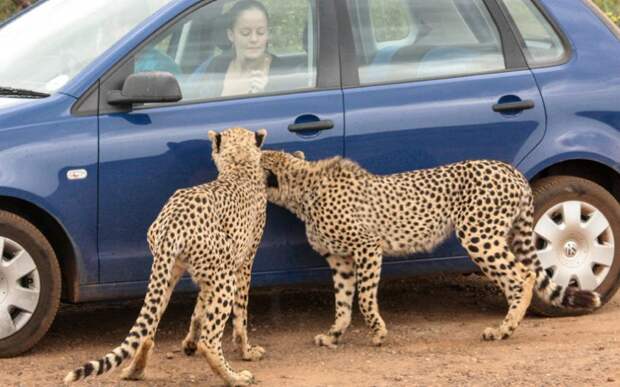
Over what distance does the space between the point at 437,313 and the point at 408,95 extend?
126cm

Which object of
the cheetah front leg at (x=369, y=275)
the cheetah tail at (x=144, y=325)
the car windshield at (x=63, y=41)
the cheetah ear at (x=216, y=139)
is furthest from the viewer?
the cheetah front leg at (x=369, y=275)

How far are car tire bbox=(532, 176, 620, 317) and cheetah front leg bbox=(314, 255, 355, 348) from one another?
963mm

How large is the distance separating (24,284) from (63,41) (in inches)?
46.0

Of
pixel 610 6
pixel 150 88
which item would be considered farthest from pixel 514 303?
pixel 610 6

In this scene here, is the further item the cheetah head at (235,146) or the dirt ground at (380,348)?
the cheetah head at (235,146)

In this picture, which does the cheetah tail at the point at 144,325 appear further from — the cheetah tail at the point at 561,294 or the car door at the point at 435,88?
the cheetah tail at the point at 561,294

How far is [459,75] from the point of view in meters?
6.57

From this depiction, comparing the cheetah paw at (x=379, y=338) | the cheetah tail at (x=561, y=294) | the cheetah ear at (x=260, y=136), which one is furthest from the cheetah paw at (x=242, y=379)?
the cheetah tail at (x=561, y=294)

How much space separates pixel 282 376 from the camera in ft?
19.0

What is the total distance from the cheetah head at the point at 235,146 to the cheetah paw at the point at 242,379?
0.98 metres

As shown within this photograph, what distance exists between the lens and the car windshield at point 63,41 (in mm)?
6168

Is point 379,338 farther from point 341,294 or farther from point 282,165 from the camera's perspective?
point 282,165

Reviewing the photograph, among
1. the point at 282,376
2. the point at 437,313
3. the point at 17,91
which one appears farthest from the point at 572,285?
the point at 17,91

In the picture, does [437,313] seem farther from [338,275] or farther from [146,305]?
[146,305]
